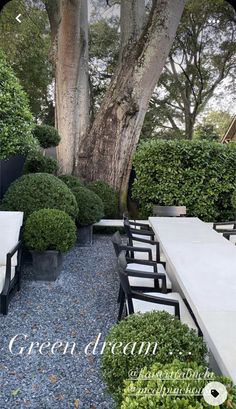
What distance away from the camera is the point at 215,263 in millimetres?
2609

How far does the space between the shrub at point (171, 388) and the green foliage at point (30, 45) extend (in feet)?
28.3

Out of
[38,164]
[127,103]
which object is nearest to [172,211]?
[127,103]

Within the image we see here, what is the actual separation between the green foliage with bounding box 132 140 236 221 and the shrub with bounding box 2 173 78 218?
2.65 m

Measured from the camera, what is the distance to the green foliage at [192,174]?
6.68 m

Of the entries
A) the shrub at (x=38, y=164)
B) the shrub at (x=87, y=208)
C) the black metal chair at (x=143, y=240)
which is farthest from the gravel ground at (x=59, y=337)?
the shrub at (x=38, y=164)

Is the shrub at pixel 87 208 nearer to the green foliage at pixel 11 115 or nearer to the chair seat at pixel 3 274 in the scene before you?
the green foliage at pixel 11 115

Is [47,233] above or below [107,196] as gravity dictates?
below

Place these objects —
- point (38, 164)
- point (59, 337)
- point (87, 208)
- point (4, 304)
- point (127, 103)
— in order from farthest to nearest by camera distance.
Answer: point (127, 103)
point (38, 164)
point (87, 208)
point (4, 304)
point (59, 337)

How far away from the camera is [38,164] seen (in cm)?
572

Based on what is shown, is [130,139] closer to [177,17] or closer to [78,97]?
[78,97]

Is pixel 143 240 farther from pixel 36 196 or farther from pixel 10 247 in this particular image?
pixel 36 196

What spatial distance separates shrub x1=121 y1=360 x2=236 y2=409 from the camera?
105 cm

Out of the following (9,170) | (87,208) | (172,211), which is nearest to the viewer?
(9,170)

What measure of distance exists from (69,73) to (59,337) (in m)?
6.28
